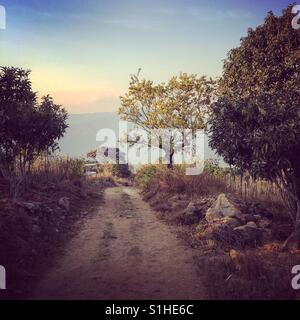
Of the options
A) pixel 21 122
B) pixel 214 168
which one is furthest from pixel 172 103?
pixel 21 122

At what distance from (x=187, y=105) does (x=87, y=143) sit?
360 feet

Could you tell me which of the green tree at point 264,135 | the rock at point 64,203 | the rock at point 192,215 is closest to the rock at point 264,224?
the green tree at point 264,135

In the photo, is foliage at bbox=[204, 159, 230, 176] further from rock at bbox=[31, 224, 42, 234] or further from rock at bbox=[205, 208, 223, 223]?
rock at bbox=[31, 224, 42, 234]

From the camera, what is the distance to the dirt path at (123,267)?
254 inches

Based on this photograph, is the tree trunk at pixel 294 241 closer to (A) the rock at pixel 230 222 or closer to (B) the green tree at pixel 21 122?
(A) the rock at pixel 230 222

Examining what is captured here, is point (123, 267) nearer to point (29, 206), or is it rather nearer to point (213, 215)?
point (213, 215)

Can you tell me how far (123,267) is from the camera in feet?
25.7

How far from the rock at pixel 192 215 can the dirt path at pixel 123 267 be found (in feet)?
2.78

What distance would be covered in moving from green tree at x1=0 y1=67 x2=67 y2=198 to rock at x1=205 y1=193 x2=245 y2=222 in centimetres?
741

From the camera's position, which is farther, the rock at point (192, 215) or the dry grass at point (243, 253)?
the rock at point (192, 215)

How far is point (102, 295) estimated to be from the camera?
630 cm

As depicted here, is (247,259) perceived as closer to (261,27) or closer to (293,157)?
(293,157)

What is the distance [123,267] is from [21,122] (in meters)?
7.51

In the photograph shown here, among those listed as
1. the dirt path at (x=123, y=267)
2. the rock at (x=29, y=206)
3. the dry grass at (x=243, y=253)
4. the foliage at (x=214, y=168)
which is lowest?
the dirt path at (x=123, y=267)
